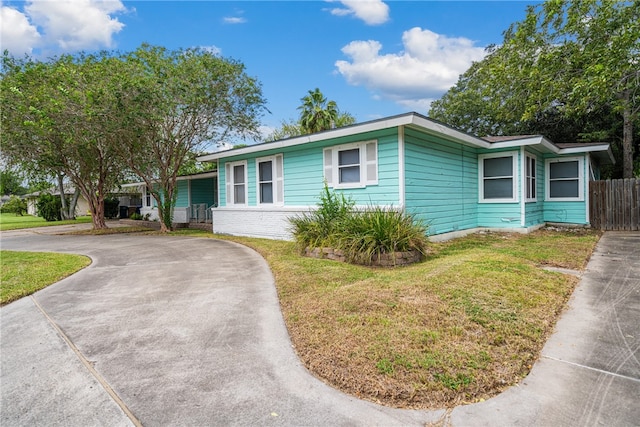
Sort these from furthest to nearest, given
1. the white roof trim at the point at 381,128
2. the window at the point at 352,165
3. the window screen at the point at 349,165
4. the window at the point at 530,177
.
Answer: the window at the point at 530,177
the window screen at the point at 349,165
the window at the point at 352,165
the white roof trim at the point at 381,128

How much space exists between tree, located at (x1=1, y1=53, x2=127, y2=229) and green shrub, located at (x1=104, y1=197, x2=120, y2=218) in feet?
49.0

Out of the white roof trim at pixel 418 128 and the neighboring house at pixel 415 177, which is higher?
the white roof trim at pixel 418 128

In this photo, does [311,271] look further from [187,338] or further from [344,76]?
[344,76]

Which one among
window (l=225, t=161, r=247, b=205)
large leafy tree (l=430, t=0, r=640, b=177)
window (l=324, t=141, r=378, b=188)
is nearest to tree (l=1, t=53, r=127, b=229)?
window (l=225, t=161, r=247, b=205)

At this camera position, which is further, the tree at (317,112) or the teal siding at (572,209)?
the tree at (317,112)

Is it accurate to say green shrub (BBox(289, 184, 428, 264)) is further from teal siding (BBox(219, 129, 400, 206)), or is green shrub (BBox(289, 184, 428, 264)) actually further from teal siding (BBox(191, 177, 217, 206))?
teal siding (BBox(191, 177, 217, 206))

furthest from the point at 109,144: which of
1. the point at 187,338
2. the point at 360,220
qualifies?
the point at 187,338

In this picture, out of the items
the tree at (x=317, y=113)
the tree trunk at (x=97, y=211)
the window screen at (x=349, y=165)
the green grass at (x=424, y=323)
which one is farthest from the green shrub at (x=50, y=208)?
the green grass at (x=424, y=323)

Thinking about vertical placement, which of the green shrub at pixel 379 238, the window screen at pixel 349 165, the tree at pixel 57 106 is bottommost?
the green shrub at pixel 379 238

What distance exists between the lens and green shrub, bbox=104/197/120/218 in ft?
92.5

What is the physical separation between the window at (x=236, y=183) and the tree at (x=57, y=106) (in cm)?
395

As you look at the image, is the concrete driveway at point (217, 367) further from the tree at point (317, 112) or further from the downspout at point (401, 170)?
the tree at point (317, 112)

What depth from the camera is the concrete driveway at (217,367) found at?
213cm

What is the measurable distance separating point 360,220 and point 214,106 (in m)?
8.84
